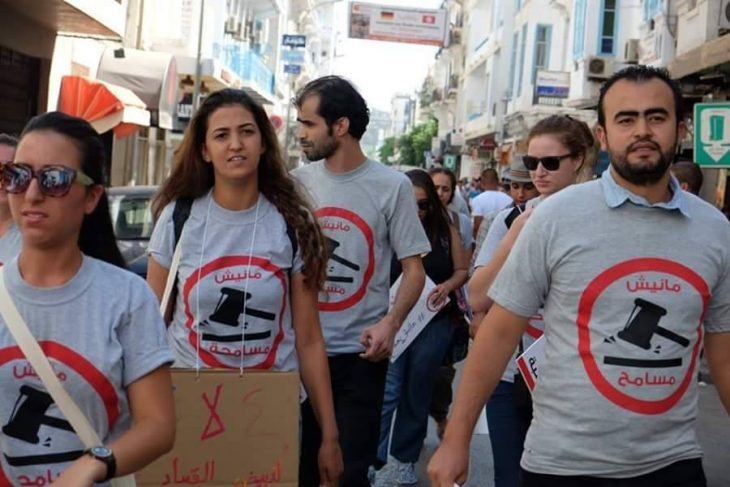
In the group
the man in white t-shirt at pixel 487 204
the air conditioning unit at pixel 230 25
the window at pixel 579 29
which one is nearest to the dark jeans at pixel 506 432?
the man in white t-shirt at pixel 487 204

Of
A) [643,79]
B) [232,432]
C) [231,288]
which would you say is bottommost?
[232,432]

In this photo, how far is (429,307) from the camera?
22.1ft

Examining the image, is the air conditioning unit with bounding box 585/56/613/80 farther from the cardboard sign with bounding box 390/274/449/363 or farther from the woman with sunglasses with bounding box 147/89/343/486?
the woman with sunglasses with bounding box 147/89/343/486

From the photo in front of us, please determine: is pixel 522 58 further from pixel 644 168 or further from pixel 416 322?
pixel 644 168

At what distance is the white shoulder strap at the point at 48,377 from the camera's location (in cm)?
237

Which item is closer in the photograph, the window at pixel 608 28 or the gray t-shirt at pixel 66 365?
the gray t-shirt at pixel 66 365

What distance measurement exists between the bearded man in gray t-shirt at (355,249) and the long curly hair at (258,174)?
0.68 metres

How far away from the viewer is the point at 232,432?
3.36m

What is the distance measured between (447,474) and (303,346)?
3.08 feet

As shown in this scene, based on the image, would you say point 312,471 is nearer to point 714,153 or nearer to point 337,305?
point 337,305

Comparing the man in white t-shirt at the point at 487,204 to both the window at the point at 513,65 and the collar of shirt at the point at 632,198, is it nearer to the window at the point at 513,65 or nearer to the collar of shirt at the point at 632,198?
the collar of shirt at the point at 632,198


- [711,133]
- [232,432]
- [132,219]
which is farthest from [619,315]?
[711,133]

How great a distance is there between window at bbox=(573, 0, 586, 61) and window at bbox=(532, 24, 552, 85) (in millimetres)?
7284

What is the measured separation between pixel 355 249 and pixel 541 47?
113 ft
